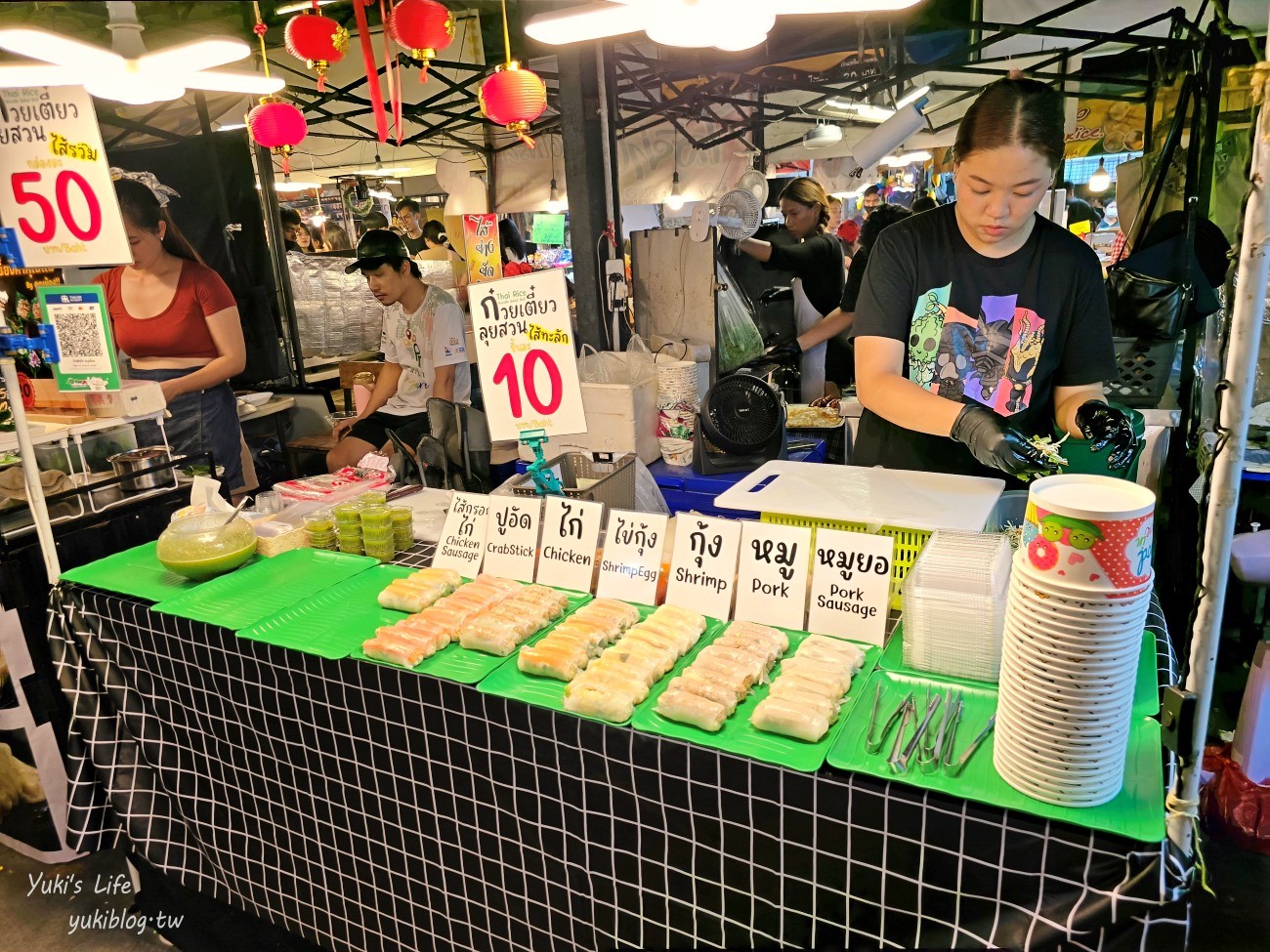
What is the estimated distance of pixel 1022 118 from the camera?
204 centimetres

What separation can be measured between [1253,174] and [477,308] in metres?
1.69

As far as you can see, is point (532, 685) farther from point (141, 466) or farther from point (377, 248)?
point (377, 248)

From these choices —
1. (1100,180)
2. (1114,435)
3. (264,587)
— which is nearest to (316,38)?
(264,587)

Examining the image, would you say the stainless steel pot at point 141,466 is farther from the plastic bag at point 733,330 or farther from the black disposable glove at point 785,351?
the black disposable glove at point 785,351

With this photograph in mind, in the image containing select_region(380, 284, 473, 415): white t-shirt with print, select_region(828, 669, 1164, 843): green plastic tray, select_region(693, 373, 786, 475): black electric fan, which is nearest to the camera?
select_region(828, 669, 1164, 843): green plastic tray

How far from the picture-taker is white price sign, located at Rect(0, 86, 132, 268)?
252 centimetres

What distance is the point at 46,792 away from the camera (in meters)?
2.70

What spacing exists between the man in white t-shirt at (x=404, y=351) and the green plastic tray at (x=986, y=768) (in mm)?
3784

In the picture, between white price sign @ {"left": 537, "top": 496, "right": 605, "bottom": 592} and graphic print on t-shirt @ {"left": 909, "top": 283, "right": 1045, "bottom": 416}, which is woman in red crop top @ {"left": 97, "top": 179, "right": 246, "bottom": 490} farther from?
graphic print on t-shirt @ {"left": 909, "top": 283, "right": 1045, "bottom": 416}

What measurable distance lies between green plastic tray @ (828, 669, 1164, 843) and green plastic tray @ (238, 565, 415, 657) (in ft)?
3.64

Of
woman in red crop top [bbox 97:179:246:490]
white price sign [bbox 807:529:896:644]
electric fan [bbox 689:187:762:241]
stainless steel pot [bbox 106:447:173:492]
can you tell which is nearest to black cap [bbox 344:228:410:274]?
woman in red crop top [bbox 97:179:246:490]

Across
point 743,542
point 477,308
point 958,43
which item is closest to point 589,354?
point 477,308

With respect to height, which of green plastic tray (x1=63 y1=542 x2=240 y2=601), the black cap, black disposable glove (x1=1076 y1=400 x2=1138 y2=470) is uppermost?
the black cap

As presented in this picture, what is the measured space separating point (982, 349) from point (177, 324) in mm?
4096
